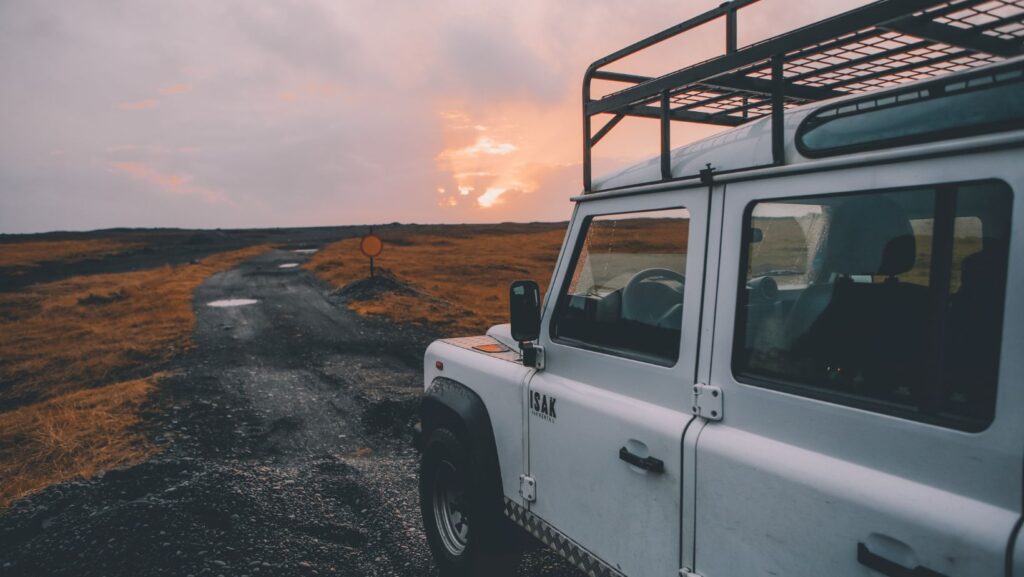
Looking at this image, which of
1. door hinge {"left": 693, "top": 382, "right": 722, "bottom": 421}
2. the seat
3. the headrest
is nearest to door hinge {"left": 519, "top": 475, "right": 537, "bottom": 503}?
door hinge {"left": 693, "top": 382, "right": 722, "bottom": 421}

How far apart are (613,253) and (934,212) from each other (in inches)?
51.4

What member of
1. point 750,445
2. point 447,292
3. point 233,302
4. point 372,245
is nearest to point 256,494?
point 750,445

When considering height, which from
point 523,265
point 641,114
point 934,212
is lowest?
point 523,265

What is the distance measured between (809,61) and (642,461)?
5.57 ft

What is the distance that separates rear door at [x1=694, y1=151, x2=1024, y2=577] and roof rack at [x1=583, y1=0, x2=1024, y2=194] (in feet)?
1.13

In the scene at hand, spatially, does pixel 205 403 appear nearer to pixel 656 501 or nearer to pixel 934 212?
pixel 656 501

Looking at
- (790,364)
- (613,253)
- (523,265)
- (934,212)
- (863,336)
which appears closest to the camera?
(934,212)

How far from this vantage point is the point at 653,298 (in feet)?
8.21

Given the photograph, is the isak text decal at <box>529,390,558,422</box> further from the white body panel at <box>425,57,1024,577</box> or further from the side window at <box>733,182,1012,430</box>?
the side window at <box>733,182,1012,430</box>

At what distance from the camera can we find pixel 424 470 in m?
3.84

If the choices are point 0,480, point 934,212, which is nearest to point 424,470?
point 934,212

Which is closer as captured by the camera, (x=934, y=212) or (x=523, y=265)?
(x=934, y=212)

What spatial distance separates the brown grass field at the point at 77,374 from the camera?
229 inches

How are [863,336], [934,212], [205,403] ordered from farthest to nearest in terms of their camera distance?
[205,403]
[863,336]
[934,212]
